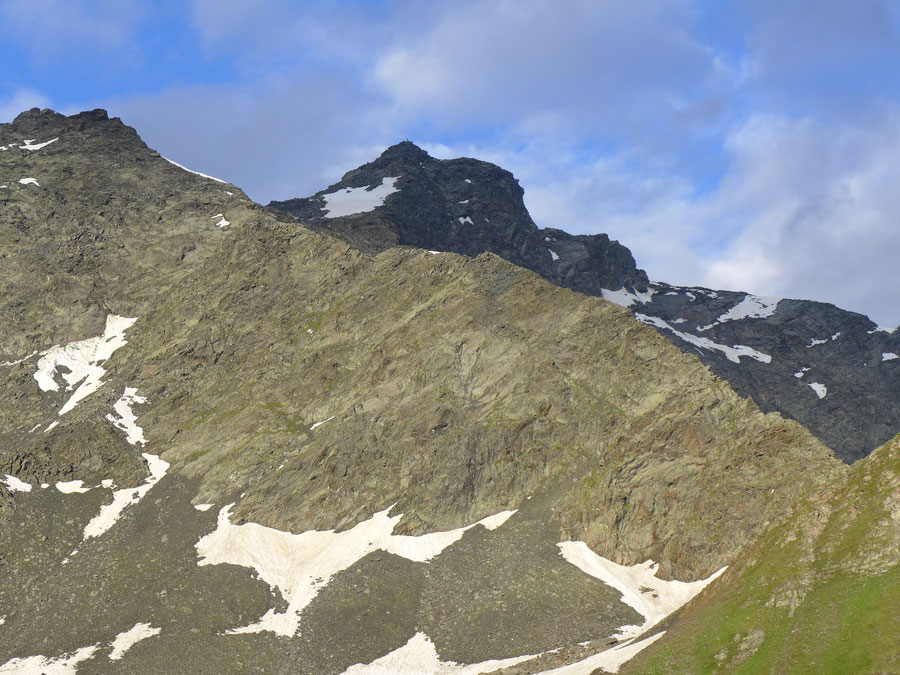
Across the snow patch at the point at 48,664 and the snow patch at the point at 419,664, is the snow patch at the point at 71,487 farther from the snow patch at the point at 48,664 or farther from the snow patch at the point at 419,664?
the snow patch at the point at 419,664

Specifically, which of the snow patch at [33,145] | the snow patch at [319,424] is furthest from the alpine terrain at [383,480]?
the snow patch at [33,145]

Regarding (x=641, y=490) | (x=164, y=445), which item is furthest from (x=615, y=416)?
(x=164, y=445)

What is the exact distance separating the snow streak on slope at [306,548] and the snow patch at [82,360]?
40.0m

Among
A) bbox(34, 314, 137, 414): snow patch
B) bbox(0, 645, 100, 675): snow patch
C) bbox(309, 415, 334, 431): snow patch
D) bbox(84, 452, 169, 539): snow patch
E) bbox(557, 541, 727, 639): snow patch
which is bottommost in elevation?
bbox(0, 645, 100, 675): snow patch

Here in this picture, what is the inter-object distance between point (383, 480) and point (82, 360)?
58368mm

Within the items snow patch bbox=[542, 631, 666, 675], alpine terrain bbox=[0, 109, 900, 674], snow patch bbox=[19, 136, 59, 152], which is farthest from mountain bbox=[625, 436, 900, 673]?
snow patch bbox=[19, 136, 59, 152]

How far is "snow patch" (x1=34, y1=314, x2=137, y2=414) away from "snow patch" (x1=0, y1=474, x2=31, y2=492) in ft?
58.9

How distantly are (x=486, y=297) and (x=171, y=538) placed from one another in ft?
164

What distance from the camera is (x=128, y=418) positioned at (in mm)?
110438

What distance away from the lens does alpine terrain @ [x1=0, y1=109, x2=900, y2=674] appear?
2518 inches

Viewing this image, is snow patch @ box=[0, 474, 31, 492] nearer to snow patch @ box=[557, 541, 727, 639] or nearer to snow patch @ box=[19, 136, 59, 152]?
snow patch @ box=[557, 541, 727, 639]

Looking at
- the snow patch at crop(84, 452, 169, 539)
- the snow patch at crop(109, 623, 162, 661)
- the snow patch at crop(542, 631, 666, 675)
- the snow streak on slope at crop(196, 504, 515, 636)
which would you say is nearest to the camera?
the snow patch at crop(542, 631, 666, 675)

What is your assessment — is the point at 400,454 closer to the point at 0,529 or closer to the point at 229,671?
the point at 229,671

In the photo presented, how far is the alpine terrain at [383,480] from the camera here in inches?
2518
